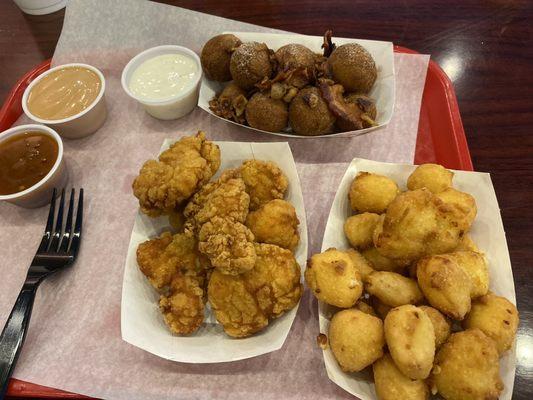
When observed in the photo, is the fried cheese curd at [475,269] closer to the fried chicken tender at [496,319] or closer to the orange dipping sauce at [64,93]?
the fried chicken tender at [496,319]

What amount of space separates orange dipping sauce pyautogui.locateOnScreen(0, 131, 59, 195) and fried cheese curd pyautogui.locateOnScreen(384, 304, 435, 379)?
160 cm

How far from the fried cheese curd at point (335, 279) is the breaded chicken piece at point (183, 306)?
429mm

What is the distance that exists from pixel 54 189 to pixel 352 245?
1368mm

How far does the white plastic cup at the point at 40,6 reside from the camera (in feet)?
9.34

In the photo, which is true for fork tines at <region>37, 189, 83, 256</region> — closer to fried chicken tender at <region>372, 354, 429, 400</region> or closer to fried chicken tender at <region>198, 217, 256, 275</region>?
fried chicken tender at <region>198, 217, 256, 275</region>

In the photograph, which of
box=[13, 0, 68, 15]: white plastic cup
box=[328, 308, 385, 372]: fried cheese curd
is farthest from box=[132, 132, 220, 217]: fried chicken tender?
box=[13, 0, 68, 15]: white plastic cup

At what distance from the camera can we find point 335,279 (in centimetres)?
138

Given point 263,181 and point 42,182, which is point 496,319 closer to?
point 263,181

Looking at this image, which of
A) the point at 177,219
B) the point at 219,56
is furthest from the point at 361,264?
the point at 219,56

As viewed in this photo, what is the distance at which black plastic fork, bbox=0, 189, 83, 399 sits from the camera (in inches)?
61.3

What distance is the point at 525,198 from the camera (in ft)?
6.57

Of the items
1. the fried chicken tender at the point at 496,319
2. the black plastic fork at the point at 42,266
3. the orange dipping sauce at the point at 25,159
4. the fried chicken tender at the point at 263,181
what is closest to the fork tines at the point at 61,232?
the black plastic fork at the point at 42,266

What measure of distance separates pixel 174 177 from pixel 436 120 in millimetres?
1422

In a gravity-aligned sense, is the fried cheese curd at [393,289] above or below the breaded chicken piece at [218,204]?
above
